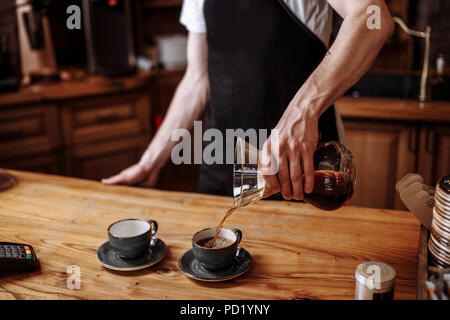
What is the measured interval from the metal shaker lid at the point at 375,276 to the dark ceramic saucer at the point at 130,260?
0.45 m

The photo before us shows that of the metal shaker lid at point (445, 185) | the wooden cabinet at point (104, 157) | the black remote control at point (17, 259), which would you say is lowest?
the wooden cabinet at point (104, 157)

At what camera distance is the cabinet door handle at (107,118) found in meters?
3.20

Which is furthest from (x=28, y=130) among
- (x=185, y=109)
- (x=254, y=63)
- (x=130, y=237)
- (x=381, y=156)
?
(x=130, y=237)

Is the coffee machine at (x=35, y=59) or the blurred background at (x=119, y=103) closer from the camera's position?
the blurred background at (x=119, y=103)

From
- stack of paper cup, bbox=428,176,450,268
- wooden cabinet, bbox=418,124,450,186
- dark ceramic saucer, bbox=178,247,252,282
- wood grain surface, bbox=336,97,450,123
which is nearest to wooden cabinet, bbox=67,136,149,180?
wood grain surface, bbox=336,97,450,123

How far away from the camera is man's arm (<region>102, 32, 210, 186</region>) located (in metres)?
1.79

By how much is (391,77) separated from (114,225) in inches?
96.3

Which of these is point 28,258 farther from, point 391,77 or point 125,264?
point 391,77

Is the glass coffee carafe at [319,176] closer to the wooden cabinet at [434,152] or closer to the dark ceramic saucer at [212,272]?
the dark ceramic saucer at [212,272]

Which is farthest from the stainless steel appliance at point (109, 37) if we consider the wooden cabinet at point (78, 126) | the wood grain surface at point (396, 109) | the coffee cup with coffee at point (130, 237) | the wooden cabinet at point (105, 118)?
the coffee cup with coffee at point (130, 237)

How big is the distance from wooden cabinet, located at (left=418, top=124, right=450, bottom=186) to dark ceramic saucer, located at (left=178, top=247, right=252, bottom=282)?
1.83m

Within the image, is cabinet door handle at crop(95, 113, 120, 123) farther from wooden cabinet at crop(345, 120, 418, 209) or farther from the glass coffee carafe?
the glass coffee carafe
